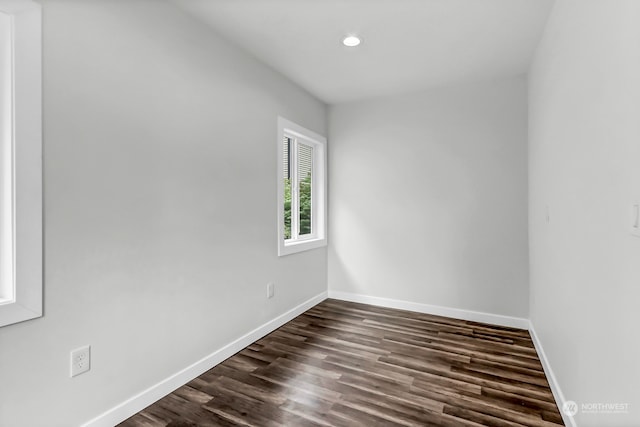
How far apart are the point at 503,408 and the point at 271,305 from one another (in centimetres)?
188

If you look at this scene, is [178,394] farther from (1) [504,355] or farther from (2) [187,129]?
(1) [504,355]

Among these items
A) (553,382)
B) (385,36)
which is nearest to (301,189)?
(385,36)

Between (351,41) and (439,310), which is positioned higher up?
(351,41)

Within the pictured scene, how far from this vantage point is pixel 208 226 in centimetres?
225

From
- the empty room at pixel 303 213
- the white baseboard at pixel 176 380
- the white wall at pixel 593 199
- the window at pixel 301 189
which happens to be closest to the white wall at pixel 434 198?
the empty room at pixel 303 213

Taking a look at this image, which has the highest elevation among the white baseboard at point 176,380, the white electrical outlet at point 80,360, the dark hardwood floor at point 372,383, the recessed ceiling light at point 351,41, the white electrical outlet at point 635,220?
the recessed ceiling light at point 351,41

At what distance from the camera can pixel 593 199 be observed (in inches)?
52.0

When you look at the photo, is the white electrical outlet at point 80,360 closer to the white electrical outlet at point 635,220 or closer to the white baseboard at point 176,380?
the white baseboard at point 176,380

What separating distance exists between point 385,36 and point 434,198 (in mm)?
1703

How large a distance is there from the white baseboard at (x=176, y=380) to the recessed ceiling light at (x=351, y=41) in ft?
7.97

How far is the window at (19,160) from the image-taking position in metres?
1.34

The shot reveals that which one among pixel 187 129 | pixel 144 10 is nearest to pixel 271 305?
pixel 187 129

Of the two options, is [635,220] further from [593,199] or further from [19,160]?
[19,160]

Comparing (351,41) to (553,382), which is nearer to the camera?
(553,382)
